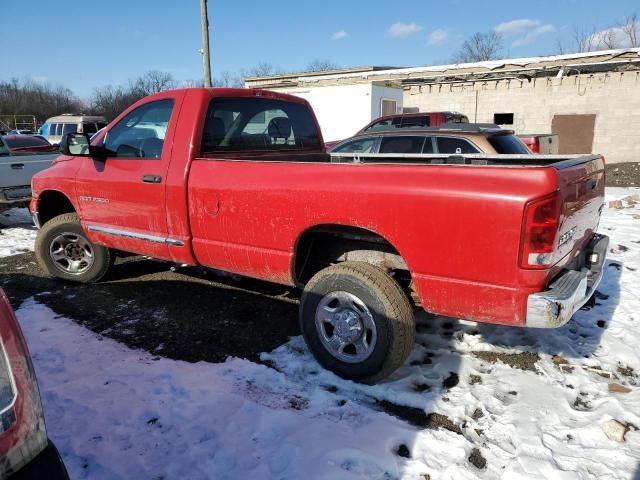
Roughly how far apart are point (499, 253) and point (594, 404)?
1341mm

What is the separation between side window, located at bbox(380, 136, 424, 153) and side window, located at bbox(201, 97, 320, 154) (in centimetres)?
278

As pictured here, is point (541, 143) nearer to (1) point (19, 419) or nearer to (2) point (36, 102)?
(1) point (19, 419)

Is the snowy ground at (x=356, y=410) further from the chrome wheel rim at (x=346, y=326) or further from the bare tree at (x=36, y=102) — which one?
the bare tree at (x=36, y=102)

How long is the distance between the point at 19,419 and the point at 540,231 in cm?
235

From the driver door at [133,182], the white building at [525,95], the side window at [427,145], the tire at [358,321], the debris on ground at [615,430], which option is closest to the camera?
the debris on ground at [615,430]

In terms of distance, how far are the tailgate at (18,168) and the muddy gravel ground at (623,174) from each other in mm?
12856

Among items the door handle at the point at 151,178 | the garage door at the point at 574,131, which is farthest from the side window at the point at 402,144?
the garage door at the point at 574,131

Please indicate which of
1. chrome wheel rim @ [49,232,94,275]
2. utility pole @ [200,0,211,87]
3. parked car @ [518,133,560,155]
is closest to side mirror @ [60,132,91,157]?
chrome wheel rim @ [49,232,94,275]

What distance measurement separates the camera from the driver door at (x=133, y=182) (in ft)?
12.9

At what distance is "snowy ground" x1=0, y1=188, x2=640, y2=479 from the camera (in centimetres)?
244

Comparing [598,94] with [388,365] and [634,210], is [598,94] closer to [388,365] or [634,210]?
[634,210]

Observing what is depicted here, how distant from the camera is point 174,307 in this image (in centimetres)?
446

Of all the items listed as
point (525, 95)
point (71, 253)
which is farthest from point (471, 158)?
point (525, 95)

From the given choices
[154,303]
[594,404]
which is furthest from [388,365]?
[154,303]
